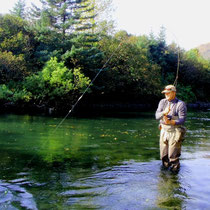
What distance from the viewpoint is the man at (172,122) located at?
24.5 feet

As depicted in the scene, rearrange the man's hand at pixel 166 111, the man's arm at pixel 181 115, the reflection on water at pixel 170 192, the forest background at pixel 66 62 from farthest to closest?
1. the forest background at pixel 66 62
2. the man's hand at pixel 166 111
3. the man's arm at pixel 181 115
4. the reflection on water at pixel 170 192

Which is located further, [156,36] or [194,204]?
[156,36]

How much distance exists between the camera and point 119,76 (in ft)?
136

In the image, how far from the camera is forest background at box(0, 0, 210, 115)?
3000 centimetres

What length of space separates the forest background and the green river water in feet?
41.4

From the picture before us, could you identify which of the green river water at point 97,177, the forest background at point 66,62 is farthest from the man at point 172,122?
the forest background at point 66,62

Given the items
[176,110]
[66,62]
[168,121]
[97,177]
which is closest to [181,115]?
[176,110]

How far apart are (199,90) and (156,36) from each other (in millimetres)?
14736

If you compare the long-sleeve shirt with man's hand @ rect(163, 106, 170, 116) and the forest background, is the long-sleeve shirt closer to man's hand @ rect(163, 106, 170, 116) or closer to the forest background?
man's hand @ rect(163, 106, 170, 116)

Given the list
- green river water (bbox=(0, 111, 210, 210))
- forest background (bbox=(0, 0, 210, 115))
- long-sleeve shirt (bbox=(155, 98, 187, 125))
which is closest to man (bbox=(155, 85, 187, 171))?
long-sleeve shirt (bbox=(155, 98, 187, 125))

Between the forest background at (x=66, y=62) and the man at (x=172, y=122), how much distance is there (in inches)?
572

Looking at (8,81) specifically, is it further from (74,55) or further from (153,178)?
(153,178)

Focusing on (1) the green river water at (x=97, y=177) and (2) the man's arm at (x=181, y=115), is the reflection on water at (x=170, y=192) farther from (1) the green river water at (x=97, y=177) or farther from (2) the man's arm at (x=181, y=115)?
(2) the man's arm at (x=181, y=115)

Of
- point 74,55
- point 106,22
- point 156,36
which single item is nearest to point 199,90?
point 156,36
